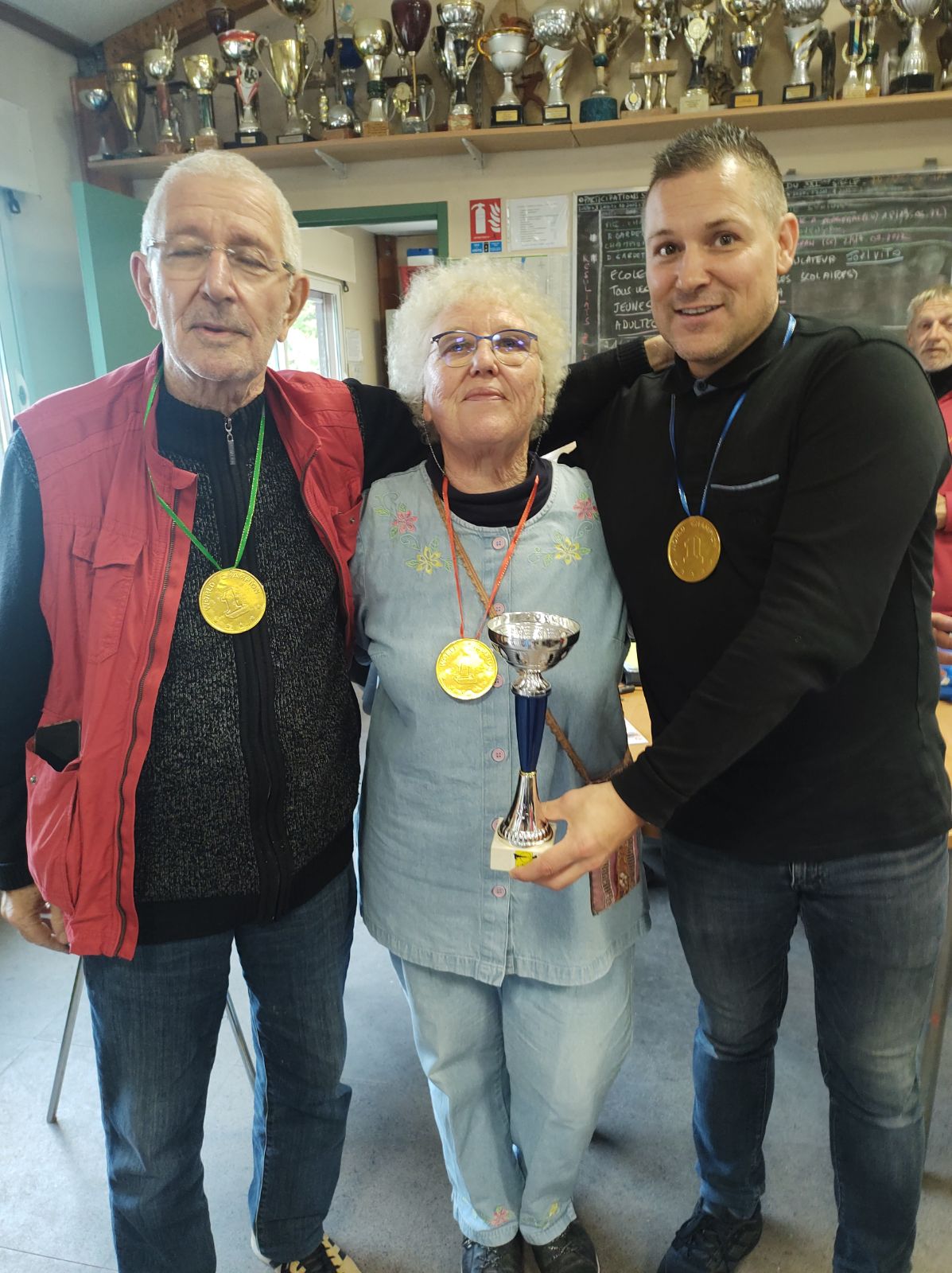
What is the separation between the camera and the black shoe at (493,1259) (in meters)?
1.55

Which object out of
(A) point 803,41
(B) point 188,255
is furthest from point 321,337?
(B) point 188,255

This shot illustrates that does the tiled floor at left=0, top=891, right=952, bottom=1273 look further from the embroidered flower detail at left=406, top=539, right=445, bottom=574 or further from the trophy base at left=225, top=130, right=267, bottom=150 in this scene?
the trophy base at left=225, top=130, right=267, bottom=150

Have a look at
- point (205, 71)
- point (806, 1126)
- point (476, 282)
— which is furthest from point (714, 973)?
point (205, 71)

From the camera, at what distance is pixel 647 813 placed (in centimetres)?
108

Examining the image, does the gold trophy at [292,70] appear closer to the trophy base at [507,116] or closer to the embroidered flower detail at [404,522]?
the trophy base at [507,116]

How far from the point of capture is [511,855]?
45.1 inches

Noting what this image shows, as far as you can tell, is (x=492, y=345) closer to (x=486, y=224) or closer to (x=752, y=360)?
(x=752, y=360)

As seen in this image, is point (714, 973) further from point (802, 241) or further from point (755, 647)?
point (802, 241)

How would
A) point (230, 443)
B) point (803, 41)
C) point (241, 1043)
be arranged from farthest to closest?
point (803, 41)
point (241, 1043)
point (230, 443)

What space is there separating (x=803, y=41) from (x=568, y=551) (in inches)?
126

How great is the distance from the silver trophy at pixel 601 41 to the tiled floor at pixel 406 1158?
3343 millimetres

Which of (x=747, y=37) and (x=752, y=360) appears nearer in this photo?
(x=752, y=360)

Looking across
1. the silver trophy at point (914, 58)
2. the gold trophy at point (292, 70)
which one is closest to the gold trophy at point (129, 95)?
the gold trophy at point (292, 70)

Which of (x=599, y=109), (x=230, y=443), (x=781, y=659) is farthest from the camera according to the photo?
(x=599, y=109)
